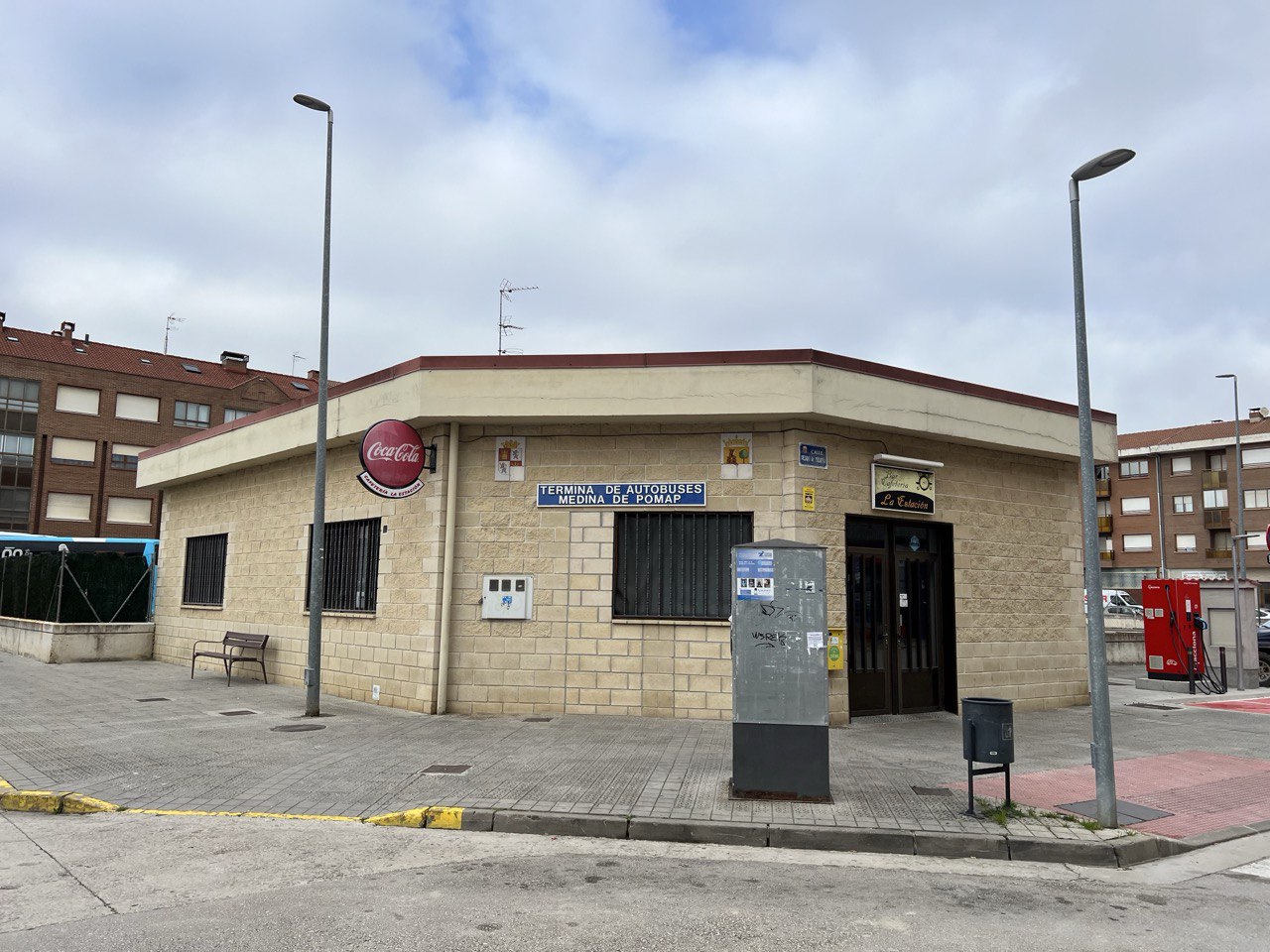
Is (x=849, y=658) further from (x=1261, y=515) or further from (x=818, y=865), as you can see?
(x=1261, y=515)

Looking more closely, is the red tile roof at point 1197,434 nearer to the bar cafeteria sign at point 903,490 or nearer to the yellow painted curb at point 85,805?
the bar cafeteria sign at point 903,490

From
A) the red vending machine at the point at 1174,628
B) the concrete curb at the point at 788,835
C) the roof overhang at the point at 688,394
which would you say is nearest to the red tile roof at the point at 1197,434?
the red vending machine at the point at 1174,628

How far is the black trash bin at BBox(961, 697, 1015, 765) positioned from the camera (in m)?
7.21

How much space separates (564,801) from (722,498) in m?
5.41

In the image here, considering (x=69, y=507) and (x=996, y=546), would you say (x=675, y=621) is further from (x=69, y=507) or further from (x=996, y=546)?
(x=69, y=507)

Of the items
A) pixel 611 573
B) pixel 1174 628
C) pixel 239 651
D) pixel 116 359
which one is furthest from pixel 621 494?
pixel 116 359

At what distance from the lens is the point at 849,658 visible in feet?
40.3

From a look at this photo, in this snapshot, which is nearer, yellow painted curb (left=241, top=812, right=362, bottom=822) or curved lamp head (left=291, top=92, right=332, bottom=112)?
yellow painted curb (left=241, top=812, right=362, bottom=822)

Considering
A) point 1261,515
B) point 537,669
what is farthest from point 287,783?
point 1261,515

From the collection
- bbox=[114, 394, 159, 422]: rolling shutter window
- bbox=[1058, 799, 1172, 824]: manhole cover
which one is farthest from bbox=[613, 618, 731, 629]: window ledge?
bbox=[114, 394, 159, 422]: rolling shutter window

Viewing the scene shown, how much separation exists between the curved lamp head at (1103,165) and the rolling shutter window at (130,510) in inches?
2184

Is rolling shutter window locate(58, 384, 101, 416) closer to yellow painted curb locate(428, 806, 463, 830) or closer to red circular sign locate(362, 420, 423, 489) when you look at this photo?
red circular sign locate(362, 420, 423, 489)

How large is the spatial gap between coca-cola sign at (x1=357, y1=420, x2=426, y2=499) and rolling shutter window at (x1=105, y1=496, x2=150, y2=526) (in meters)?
47.6

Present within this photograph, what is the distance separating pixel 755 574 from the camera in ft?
26.5
